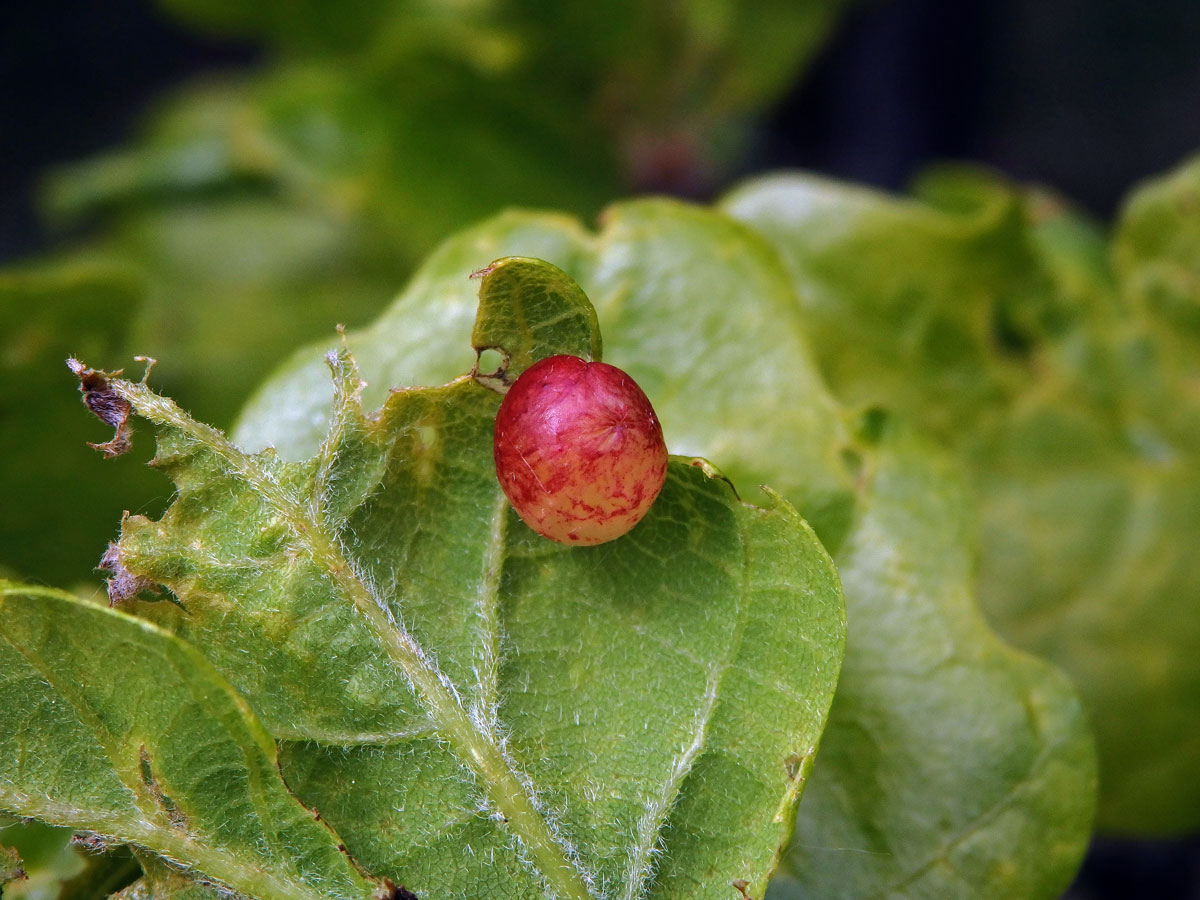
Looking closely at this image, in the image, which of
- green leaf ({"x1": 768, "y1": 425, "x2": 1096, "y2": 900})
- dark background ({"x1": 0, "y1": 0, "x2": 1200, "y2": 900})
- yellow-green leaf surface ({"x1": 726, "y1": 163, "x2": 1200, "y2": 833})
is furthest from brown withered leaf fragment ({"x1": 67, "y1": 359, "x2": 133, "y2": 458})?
dark background ({"x1": 0, "y1": 0, "x2": 1200, "y2": 900})

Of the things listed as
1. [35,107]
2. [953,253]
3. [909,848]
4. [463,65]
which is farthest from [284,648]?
[35,107]

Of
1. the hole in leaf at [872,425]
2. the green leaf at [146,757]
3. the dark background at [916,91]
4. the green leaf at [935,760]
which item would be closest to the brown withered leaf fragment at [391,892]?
the green leaf at [146,757]

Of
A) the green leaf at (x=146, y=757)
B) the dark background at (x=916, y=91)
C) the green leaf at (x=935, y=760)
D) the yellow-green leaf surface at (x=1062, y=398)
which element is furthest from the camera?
the dark background at (x=916, y=91)

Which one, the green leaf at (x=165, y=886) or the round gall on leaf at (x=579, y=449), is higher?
the round gall on leaf at (x=579, y=449)

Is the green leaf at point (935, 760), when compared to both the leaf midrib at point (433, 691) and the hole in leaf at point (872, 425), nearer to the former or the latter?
the hole in leaf at point (872, 425)

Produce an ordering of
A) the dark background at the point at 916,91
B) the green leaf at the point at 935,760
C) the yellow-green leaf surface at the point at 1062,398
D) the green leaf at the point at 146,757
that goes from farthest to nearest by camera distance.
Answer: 1. the dark background at the point at 916,91
2. the yellow-green leaf surface at the point at 1062,398
3. the green leaf at the point at 935,760
4. the green leaf at the point at 146,757

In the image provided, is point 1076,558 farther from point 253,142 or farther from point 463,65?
point 253,142

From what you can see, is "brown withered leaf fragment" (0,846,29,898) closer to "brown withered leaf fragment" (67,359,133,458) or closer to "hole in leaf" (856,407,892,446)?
"brown withered leaf fragment" (67,359,133,458)
